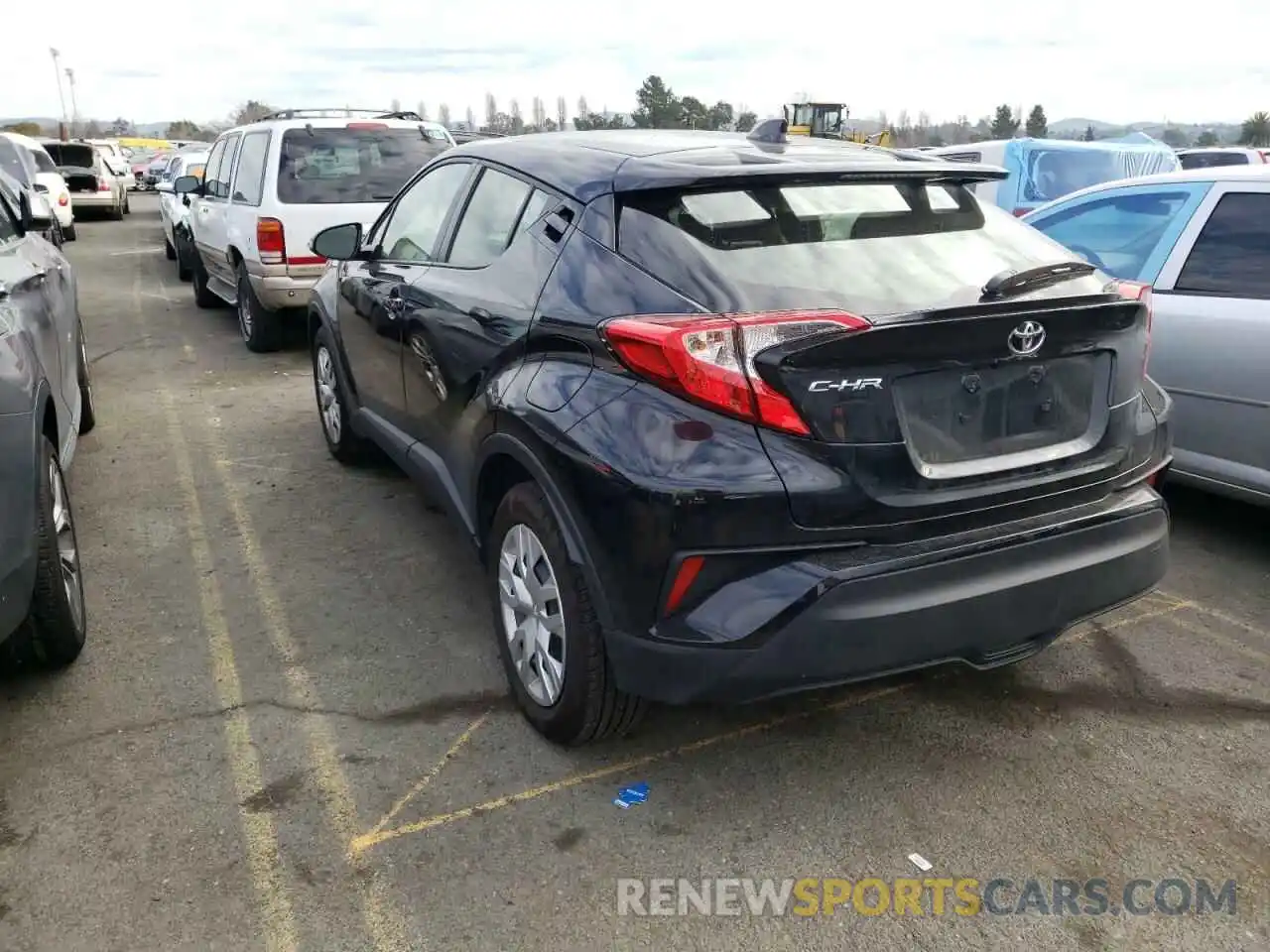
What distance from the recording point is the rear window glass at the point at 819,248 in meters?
2.64

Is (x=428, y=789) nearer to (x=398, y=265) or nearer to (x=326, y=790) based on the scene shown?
(x=326, y=790)

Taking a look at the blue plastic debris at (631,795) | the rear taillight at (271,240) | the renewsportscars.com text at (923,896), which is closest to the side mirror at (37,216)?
the rear taillight at (271,240)

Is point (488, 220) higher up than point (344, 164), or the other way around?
point (344, 164)

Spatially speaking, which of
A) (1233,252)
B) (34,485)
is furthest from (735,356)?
(1233,252)

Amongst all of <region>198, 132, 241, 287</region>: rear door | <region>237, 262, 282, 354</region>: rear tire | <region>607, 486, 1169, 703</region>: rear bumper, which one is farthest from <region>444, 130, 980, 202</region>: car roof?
<region>198, 132, 241, 287</region>: rear door

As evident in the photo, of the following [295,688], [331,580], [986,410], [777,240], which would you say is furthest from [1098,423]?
[331,580]

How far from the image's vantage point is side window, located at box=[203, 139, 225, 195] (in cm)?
1021

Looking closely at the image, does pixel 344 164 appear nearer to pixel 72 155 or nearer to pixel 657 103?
pixel 72 155

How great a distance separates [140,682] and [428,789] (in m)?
1.23

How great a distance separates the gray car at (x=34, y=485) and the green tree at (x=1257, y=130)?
42863 mm

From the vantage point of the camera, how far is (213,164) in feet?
34.6

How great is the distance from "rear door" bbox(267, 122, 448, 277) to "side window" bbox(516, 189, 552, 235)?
A: 499 cm

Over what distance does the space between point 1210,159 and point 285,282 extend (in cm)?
1653

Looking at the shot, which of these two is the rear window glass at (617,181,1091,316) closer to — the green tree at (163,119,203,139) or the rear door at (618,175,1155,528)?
the rear door at (618,175,1155,528)
